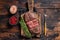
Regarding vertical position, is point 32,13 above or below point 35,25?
above

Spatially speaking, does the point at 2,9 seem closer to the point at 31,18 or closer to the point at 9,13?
the point at 9,13

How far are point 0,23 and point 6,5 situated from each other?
0.24 m

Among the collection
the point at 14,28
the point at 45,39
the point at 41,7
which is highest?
the point at 41,7

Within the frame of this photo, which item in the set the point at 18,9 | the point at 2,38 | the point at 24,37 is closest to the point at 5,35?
the point at 2,38

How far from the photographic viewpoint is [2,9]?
1.92 meters

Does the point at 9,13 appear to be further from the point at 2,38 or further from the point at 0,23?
the point at 2,38

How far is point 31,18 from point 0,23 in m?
0.41

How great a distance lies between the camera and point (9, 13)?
6.25 feet

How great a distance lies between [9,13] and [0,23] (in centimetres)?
17

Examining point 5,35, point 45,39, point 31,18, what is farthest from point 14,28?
point 45,39

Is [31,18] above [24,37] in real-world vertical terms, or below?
above

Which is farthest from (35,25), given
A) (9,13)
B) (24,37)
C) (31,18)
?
(9,13)

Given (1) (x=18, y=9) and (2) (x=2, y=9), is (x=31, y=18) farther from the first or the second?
(2) (x=2, y=9)

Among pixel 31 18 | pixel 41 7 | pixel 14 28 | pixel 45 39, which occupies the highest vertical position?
pixel 41 7
